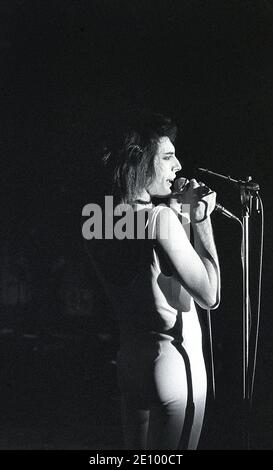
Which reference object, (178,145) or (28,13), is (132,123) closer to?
(178,145)

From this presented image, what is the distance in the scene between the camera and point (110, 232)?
2469 mm

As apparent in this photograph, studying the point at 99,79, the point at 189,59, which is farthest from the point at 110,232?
the point at 189,59

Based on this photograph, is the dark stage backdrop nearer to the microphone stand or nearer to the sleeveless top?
the microphone stand

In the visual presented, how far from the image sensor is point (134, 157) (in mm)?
Answer: 2330

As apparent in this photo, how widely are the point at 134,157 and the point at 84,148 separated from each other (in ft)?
1.47

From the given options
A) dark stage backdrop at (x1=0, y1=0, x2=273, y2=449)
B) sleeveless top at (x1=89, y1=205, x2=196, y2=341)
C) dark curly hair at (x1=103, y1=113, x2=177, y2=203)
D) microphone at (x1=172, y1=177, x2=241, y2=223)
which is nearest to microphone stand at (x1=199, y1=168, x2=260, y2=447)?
dark stage backdrop at (x1=0, y1=0, x2=273, y2=449)

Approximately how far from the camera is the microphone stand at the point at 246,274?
2.65 meters

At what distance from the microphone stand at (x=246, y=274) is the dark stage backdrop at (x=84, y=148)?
0.11 ft

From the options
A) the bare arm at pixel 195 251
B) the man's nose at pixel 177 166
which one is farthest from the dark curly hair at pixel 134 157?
the bare arm at pixel 195 251

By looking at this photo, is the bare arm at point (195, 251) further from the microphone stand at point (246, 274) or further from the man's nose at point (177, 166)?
the microphone stand at point (246, 274)

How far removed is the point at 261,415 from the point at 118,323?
80 cm

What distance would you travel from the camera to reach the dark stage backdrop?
8.78 feet

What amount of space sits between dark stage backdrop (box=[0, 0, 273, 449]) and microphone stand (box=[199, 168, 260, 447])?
0.03m

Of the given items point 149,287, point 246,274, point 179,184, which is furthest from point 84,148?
point 246,274
